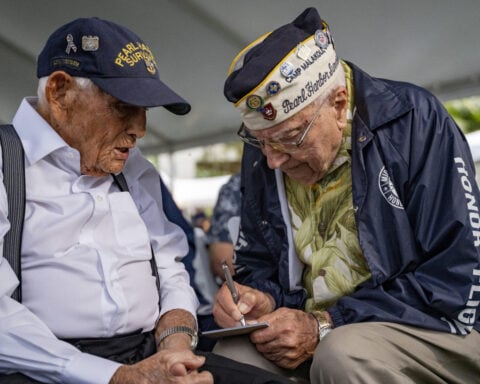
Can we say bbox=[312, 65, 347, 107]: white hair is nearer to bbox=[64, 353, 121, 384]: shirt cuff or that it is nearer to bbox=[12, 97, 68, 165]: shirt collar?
bbox=[12, 97, 68, 165]: shirt collar

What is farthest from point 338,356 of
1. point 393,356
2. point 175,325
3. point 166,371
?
point 175,325

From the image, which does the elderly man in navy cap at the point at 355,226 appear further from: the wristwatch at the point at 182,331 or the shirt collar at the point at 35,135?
the shirt collar at the point at 35,135

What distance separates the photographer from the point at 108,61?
84.0 inches

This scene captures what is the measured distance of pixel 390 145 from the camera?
7.27 ft

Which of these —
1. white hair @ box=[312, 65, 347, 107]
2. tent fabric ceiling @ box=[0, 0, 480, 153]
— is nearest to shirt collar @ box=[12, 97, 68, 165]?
white hair @ box=[312, 65, 347, 107]

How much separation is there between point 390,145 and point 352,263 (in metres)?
0.41

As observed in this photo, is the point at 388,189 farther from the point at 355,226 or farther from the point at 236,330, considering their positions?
the point at 236,330

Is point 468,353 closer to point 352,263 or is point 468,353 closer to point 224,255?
point 352,263

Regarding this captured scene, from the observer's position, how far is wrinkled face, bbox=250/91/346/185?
7.46 ft

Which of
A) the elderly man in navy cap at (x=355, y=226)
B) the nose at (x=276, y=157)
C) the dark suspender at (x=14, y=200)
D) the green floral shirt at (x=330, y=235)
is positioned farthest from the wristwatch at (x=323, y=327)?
the dark suspender at (x=14, y=200)

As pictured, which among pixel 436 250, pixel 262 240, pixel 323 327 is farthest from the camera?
pixel 262 240

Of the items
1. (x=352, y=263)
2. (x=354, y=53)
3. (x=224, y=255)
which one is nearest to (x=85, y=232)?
(x=352, y=263)

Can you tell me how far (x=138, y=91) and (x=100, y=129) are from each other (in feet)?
0.58

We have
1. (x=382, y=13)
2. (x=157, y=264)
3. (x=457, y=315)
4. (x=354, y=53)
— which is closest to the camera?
(x=457, y=315)
